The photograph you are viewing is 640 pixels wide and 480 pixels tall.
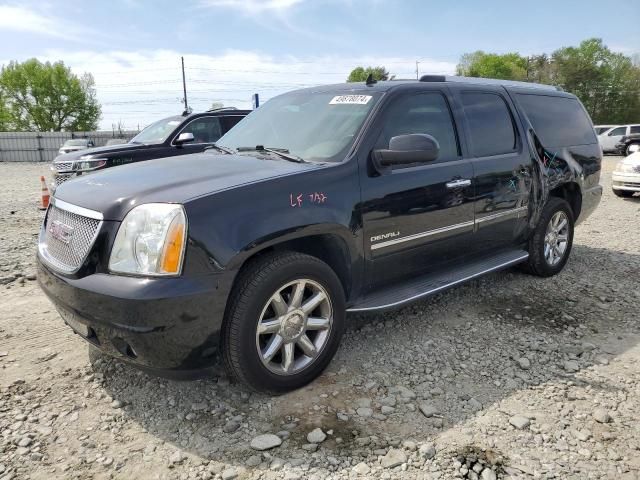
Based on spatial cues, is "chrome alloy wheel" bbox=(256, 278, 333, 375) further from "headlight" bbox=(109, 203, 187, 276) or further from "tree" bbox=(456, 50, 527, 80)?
"tree" bbox=(456, 50, 527, 80)

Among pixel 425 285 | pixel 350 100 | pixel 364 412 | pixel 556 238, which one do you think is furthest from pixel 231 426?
pixel 556 238

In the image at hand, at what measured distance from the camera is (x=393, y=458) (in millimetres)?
2492

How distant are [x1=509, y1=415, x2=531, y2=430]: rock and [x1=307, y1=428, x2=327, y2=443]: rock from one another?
3.35 feet

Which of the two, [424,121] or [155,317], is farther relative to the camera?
[424,121]

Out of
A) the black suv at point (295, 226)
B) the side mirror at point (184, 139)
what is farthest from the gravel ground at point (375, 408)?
the side mirror at point (184, 139)

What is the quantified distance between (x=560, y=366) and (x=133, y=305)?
2.72 m

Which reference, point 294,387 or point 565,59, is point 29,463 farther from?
point 565,59

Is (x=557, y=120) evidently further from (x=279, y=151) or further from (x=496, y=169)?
(x=279, y=151)

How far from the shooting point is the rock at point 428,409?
2.85 metres

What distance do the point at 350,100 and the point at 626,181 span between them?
356 inches

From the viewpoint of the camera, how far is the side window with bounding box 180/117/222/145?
8.95 meters

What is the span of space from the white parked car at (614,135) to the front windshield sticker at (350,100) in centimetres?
2793

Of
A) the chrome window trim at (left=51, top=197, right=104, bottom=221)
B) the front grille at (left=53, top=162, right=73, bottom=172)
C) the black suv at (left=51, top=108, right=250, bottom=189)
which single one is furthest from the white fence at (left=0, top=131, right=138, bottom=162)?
the chrome window trim at (left=51, top=197, right=104, bottom=221)

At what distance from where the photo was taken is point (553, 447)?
2.56 metres
